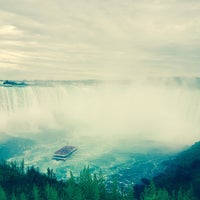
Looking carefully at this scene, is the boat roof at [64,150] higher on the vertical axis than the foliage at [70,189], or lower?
lower

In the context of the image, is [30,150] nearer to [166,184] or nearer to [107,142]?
[107,142]

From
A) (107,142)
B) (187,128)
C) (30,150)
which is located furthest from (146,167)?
(187,128)

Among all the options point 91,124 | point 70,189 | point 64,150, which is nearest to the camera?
point 70,189

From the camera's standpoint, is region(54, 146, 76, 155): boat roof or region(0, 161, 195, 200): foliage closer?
region(0, 161, 195, 200): foliage

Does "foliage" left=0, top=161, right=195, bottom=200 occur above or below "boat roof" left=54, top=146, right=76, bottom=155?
above

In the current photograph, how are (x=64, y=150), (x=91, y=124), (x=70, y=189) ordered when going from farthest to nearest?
1. (x=91, y=124)
2. (x=64, y=150)
3. (x=70, y=189)

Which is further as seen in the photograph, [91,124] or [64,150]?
[91,124]

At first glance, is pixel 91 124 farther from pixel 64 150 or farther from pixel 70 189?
pixel 70 189

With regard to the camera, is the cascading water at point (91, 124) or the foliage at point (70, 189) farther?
the cascading water at point (91, 124)

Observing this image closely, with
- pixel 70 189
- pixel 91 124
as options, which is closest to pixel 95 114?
pixel 91 124

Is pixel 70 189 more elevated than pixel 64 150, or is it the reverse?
pixel 70 189

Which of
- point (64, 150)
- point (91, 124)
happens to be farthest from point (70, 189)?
point (91, 124)

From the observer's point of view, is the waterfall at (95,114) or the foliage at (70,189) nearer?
the foliage at (70,189)

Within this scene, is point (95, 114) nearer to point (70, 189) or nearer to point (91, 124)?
point (91, 124)
